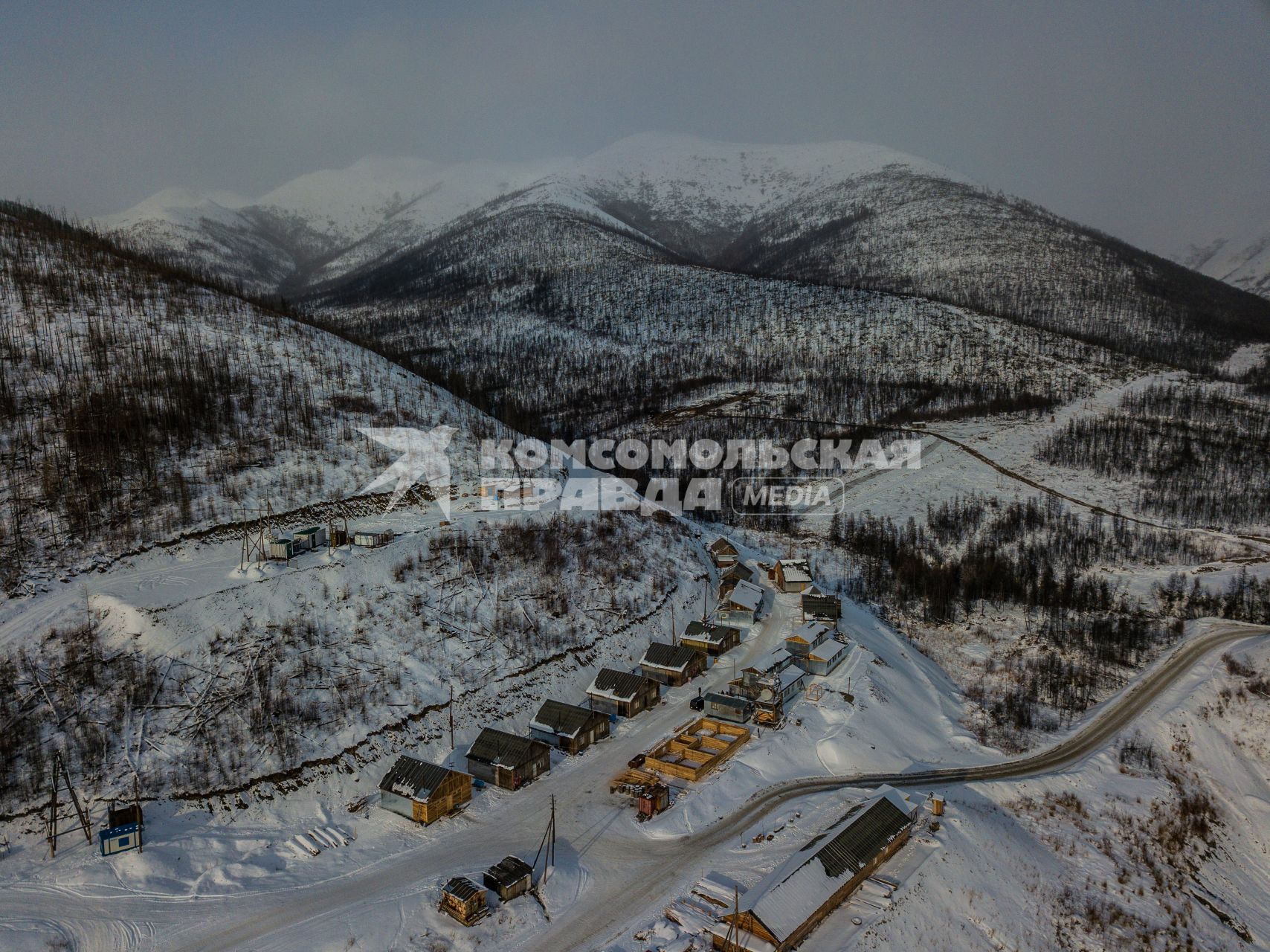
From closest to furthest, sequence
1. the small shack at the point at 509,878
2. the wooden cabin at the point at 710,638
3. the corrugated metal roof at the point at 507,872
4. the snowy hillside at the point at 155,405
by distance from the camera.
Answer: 1. the small shack at the point at 509,878
2. the corrugated metal roof at the point at 507,872
3. the snowy hillside at the point at 155,405
4. the wooden cabin at the point at 710,638

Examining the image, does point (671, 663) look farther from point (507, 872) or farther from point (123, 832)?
point (123, 832)

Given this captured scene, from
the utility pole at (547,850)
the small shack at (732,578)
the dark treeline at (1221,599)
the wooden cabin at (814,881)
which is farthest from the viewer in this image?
the dark treeline at (1221,599)

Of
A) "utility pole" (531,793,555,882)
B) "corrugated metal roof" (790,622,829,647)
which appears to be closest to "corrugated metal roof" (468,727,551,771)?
"utility pole" (531,793,555,882)

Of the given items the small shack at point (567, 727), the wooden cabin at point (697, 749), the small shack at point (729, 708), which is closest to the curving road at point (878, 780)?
the wooden cabin at point (697, 749)

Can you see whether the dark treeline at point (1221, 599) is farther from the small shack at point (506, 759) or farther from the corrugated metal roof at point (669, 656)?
the small shack at point (506, 759)

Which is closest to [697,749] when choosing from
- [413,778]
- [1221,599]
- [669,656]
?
[669,656]

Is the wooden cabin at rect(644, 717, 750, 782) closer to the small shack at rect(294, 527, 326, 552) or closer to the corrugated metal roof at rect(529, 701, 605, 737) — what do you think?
the corrugated metal roof at rect(529, 701, 605, 737)
